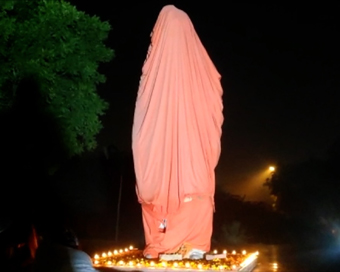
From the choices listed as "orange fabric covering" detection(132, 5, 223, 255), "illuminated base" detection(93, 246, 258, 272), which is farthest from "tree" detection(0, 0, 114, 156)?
"illuminated base" detection(93, 246, 258, 272)

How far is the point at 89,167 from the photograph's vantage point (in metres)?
25.9

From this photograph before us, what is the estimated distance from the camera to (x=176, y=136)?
10680mm

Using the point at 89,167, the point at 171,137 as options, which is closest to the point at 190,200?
the point at 171,137

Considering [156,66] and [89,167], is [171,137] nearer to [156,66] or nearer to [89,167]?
[156,66]

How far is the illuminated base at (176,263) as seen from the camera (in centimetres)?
921

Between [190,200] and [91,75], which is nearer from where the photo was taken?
[190,200]

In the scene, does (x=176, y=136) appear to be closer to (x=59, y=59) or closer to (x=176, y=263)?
(x=176, y=263)

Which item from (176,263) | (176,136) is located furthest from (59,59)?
(176,263)

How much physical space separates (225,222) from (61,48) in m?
13.1

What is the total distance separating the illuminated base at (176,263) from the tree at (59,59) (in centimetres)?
405

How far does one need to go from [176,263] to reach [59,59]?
5.82m

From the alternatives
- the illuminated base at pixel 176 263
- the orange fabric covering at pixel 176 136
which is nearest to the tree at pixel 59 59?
the orange fabric covering at pixel 176 136

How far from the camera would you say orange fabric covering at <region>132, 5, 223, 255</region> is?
10461 millimetres

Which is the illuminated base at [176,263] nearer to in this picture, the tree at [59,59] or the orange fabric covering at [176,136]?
the orange fabric covering at [176,136]
